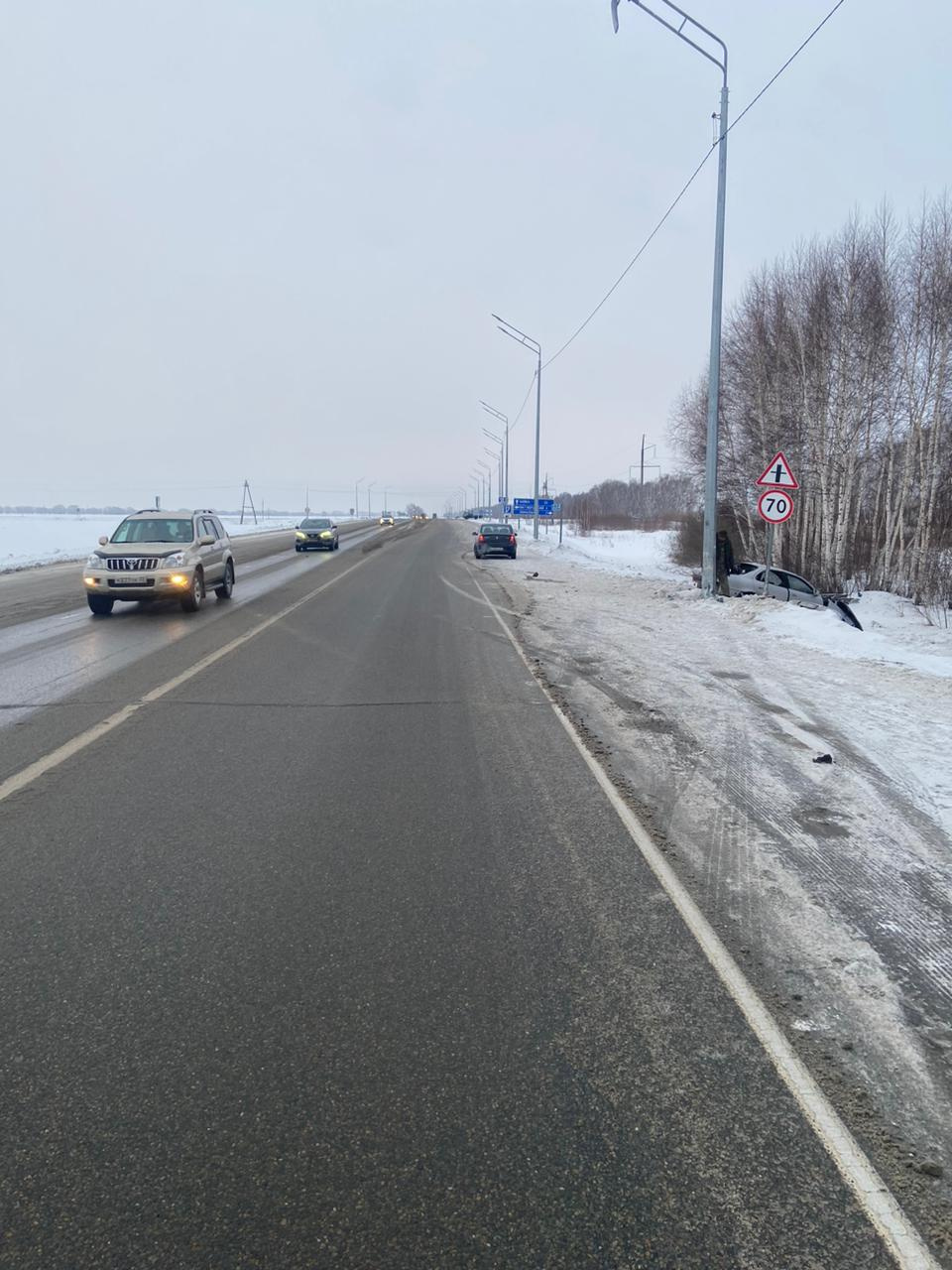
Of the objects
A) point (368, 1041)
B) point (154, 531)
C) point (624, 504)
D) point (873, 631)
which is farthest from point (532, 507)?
point (624, 504)

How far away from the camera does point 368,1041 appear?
2.74 meters

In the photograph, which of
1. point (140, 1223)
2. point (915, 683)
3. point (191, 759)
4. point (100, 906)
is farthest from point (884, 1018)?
point (915, 683)

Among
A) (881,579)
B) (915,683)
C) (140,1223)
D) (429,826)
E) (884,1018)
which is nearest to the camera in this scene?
(140,1223)

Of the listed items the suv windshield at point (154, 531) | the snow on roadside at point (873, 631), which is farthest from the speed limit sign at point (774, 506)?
the suv windshield at point (154, 531)

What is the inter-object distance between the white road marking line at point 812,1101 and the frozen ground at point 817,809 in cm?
10

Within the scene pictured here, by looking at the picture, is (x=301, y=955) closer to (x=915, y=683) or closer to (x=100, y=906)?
(x=100, y=906)

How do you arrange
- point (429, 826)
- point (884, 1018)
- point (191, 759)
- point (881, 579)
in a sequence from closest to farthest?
point (884, 1018) → point (429, 826) → point (191, 759) → point (881, 579)

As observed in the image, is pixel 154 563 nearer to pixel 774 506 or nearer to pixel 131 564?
pixel 131 564

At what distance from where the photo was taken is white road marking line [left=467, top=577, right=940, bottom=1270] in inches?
79.4

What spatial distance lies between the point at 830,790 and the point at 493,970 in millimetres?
3281

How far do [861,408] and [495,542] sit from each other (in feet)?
49.0

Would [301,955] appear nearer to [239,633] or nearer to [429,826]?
[429,826]

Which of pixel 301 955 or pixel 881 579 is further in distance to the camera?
pixel 881 579

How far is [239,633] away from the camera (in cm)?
1173
